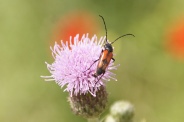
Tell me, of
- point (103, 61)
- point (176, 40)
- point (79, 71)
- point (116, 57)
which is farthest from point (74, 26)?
point (103, 61)

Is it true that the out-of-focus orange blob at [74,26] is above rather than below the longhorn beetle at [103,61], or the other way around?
above

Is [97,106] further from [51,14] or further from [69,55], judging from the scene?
[51,14]

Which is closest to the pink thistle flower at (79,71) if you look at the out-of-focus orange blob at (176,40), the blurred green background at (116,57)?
the blurred green background at (116,57)

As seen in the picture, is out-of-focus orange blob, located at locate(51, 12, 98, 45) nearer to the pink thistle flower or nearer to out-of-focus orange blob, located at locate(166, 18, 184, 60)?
out-of-focus orange blob, located at locate(166, 18, 184, 60)

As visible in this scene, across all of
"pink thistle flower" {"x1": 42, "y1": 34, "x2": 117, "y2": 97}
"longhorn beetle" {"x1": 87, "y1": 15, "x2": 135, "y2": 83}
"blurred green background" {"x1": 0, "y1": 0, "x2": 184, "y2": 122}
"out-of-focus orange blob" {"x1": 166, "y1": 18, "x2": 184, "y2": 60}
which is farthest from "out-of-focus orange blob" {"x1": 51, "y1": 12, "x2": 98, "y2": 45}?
"longhorn beetle" {"x1": 87, "y1": 15, "x2": 135, "y2": 83}

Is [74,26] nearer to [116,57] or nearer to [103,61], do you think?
[116,57]

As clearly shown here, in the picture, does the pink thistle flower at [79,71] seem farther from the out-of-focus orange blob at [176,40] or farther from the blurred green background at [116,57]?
the out-of-focus orange blob at [176,40]
